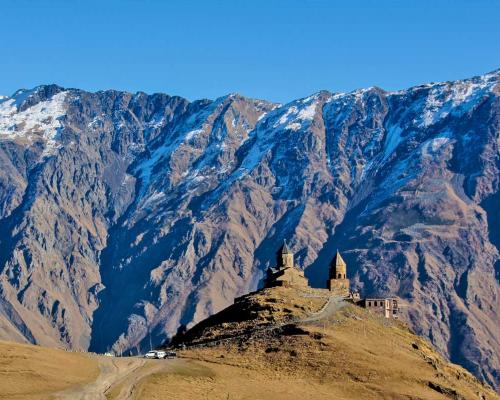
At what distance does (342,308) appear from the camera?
525 ft

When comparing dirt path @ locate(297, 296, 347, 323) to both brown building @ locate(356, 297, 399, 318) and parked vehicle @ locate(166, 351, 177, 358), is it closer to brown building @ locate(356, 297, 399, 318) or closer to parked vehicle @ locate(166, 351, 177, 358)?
brown building @ locate(356, 297, 399, 318)

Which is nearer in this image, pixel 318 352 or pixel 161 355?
pixel 318 352

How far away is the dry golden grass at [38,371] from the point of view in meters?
102

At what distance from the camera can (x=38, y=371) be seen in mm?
109625

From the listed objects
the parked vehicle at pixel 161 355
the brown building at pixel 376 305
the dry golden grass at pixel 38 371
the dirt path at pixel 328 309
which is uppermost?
the brown building at pixel 376 305

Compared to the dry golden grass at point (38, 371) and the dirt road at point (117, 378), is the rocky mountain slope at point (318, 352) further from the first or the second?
the dry golden grass at point (38, 371)

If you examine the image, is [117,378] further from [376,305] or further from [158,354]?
[376,305]

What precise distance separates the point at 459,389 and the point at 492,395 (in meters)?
20.0

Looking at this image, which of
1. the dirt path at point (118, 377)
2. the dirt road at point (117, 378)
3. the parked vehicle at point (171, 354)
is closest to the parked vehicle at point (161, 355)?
the parked vehicle at point (171, 354)

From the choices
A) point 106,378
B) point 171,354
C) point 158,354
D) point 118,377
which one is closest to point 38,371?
point 106,378

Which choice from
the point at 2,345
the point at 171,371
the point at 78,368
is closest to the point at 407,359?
the point at 171,371

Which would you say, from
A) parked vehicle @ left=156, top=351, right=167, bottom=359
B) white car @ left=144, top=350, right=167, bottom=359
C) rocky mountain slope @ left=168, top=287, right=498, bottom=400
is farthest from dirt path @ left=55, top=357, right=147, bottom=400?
rocky mountain slope @ left=168, top=287, right=498, bottom=400

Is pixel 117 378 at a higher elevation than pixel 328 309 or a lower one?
lower

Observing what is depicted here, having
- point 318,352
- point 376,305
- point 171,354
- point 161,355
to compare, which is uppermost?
point 376,305
